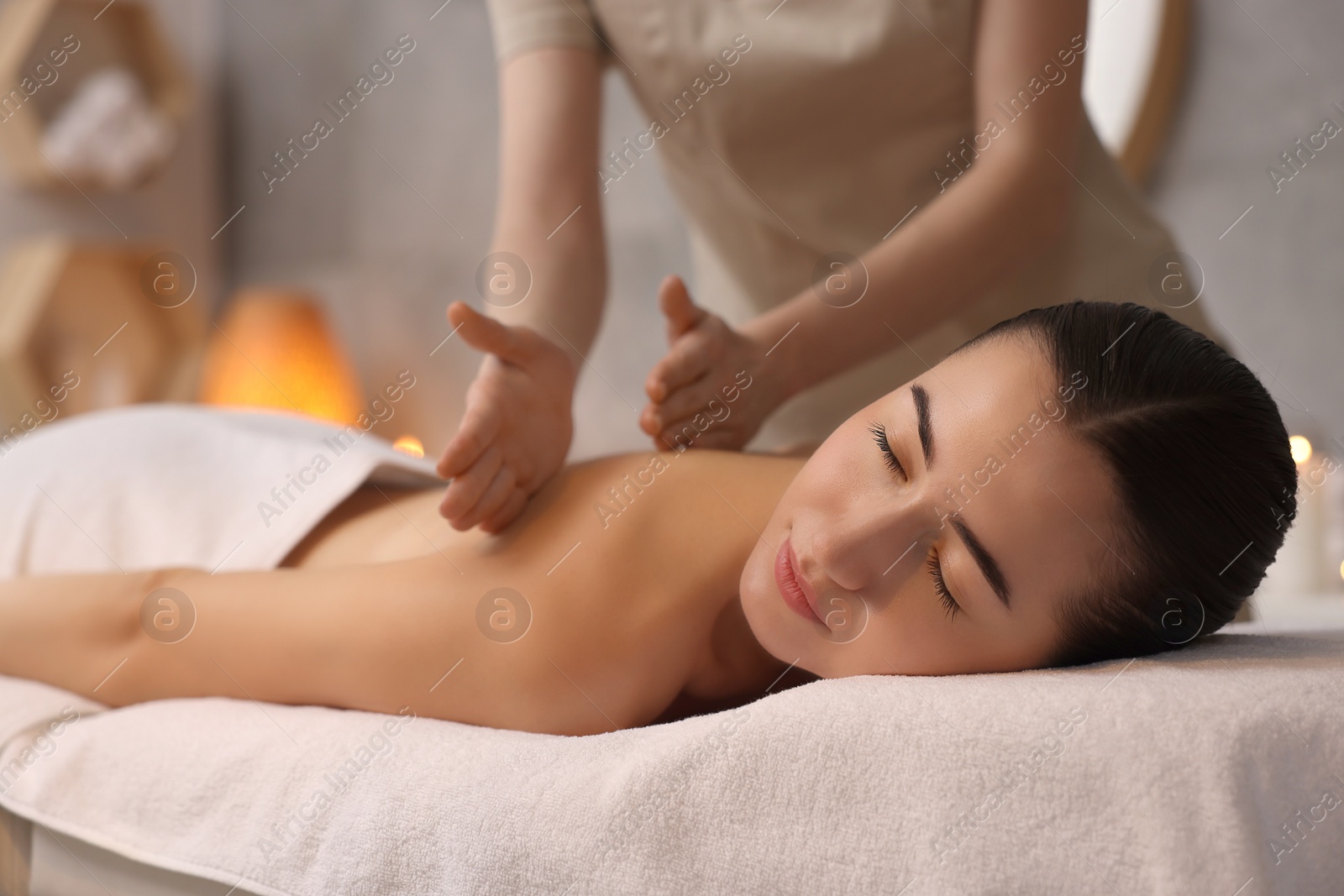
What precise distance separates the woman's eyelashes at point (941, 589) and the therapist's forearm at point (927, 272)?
0.32m

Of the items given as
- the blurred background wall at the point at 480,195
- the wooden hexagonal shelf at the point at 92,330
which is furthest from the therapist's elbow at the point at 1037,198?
the wooden hexagonal shelf at the point at 92,330

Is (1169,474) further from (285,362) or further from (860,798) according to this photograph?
(285,362)

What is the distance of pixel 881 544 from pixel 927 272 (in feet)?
1.27

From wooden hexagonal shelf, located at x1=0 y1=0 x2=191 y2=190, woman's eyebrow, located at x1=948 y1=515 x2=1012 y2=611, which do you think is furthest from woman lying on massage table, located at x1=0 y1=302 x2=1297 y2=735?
wooden hexagonal shelf, located at x1=0 y1=0 x2=191 y2=190

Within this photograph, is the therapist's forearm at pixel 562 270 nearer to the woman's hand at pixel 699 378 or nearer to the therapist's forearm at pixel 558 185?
the therapist's forearm at pixel 558 185

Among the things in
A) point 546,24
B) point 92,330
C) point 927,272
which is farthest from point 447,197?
point 927,272

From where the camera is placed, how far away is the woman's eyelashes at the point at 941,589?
27.5 inches

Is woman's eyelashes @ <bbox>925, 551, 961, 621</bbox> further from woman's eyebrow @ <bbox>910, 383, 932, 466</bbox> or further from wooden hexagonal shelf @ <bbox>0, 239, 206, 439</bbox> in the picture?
wooden hexagonal shelf @ <bbox>0, 239, 206, 439</bbox>

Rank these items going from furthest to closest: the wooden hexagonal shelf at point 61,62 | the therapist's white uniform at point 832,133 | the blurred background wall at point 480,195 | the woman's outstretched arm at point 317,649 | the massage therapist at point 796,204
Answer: the wooden hexagonal shelf at point 61,62
the blurred background wall at point 480,195
the therapist's white uniform at point 832,133
the massage therapist at point 796,204
the woman's outstretched arm at point 317,649

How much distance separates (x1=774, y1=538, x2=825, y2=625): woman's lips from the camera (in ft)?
2.42

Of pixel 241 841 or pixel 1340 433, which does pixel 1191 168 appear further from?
pixel 241 841

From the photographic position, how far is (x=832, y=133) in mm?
1183

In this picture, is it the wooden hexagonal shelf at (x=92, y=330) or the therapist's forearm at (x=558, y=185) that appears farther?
the wooden hexagonal shelf at (x=92, y=330)

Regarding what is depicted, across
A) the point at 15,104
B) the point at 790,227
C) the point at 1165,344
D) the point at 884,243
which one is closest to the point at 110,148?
the point at 15,104
